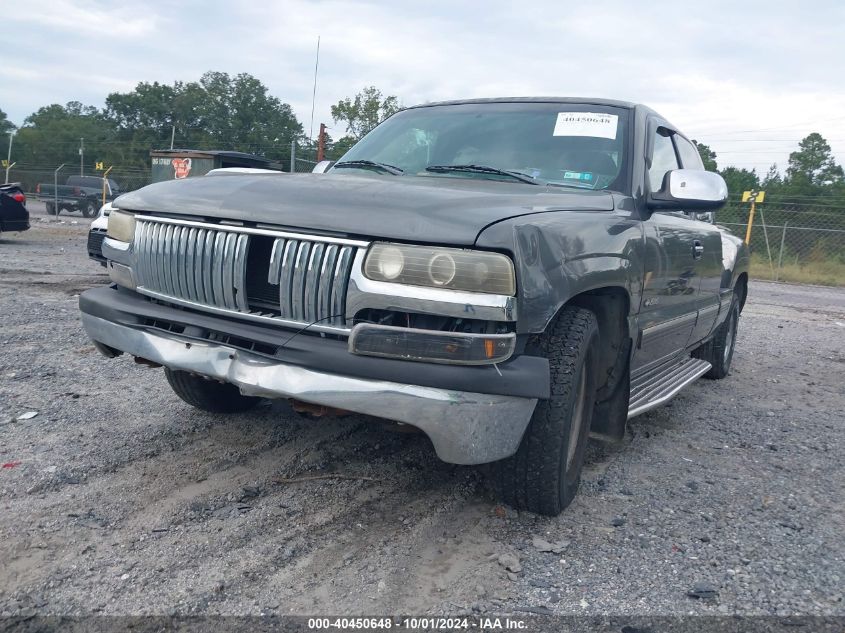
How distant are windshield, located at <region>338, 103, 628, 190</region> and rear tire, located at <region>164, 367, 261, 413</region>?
1.37 meters

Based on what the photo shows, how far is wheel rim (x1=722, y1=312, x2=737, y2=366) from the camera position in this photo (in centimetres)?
593

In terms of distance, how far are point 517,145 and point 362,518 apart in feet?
6.44

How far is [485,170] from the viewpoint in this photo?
348 cm

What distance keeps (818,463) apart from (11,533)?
376 cm

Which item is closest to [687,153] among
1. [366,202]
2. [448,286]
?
[366,202]

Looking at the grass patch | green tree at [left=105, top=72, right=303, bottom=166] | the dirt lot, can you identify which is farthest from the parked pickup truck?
the dirt lot

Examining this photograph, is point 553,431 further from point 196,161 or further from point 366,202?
point 196,161

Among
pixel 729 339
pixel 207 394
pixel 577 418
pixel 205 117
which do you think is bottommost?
pixel 207 394

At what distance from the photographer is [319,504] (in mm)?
3004

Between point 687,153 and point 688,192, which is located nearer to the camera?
point 688,192

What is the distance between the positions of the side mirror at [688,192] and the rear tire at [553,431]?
939 millimetres

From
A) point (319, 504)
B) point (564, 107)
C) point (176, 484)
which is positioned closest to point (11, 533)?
point (176, 484)

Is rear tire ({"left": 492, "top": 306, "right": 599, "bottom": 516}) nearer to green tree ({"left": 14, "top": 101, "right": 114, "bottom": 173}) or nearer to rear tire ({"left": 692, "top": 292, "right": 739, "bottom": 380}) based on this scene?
rear tire ({"left": 692, "top": 292, "right": 739, "bottom": 380})

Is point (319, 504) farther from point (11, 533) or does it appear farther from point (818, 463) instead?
point (818, 463)
